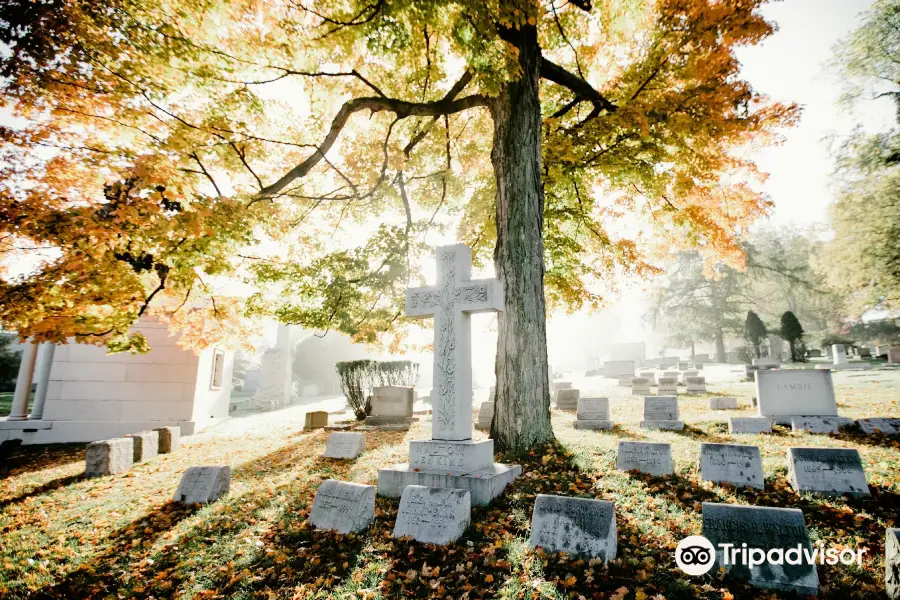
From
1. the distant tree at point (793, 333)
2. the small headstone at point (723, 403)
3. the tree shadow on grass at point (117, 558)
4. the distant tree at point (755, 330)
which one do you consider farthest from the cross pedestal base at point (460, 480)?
the distant tree at point (755, 330)

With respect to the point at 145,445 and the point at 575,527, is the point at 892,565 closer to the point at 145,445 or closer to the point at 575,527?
the point at 575,527

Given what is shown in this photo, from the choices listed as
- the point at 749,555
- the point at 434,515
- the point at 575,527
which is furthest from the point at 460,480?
the point at 749,555

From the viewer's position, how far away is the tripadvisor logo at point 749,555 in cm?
282

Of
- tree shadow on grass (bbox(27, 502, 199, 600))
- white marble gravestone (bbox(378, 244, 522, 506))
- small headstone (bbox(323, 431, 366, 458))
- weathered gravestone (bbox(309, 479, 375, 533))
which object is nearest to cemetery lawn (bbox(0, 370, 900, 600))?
tree shadow on grass (bbox(27, 502, 199, 600))

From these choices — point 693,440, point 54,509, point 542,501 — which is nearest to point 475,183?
point 693,440

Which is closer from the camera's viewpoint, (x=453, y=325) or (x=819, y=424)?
(x=453, y=325)

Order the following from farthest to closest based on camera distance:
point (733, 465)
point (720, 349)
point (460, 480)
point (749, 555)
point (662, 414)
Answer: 1. point (720, 349)
2. point (662, 414)
3. point (733, 465)
4. point (460, 480)
5. point (749, 555)

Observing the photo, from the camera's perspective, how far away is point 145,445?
342 inches

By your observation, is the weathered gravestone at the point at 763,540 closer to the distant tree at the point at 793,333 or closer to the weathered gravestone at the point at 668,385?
the weathered gravestone at the point at 668,385

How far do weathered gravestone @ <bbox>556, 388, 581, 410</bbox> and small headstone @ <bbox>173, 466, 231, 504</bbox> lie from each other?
11086 millimetres

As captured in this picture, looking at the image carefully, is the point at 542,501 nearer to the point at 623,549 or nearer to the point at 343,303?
the point at 623,549

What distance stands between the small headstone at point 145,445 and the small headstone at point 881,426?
1433 centimetres

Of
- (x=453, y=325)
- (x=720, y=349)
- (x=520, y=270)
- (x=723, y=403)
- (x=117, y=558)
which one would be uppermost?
(x=520, y=270)

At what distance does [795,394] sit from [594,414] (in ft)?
14.1
